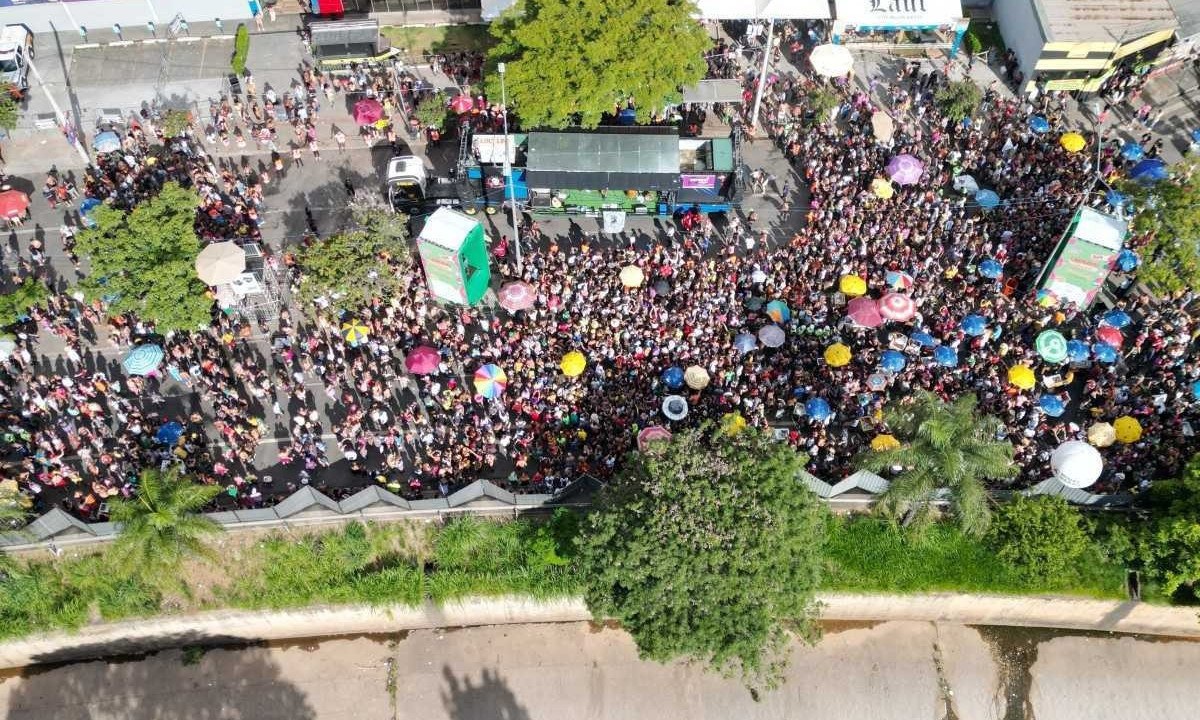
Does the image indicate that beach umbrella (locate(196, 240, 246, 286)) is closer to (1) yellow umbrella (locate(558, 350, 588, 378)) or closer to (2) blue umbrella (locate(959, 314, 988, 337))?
(1) yellow umbrella (locate(558, 350, 588, 378))

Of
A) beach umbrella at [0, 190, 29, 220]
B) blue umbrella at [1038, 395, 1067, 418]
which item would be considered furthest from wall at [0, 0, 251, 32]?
blue umbrella at [1038, 395, 1067, 418]

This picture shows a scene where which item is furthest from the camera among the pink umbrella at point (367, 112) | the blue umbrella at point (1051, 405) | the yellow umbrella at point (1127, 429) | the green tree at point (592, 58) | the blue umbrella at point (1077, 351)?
the pink umbrella at point (367, 112)

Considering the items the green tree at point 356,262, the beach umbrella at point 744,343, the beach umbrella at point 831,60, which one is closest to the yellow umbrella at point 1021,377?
the beach umbrella at point 744,343

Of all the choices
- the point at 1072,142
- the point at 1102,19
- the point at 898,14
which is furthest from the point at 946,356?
the point at 1102,19

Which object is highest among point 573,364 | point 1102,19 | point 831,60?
point 1102,19

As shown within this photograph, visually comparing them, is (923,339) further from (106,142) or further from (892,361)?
(106,142)

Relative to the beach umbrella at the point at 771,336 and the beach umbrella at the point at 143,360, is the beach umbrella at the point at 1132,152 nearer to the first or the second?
the beach umbrella at the point at 771,336

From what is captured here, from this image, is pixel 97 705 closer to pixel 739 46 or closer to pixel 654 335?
pixel 654 335
